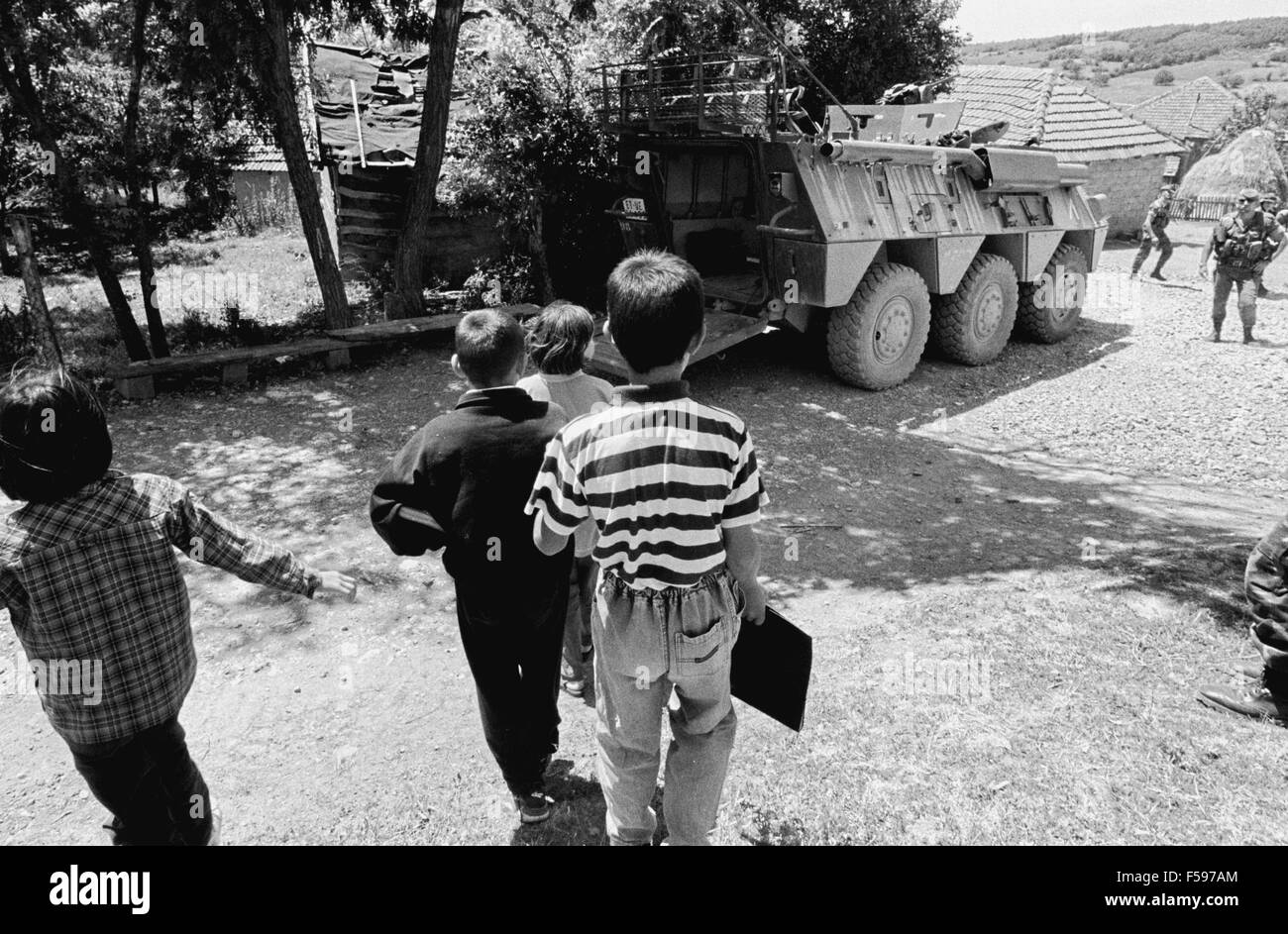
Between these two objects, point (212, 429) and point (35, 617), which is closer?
point (35, 617)

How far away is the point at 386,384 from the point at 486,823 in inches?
227

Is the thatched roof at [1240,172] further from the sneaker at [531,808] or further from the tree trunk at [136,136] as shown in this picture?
the sneaker at [531,808]

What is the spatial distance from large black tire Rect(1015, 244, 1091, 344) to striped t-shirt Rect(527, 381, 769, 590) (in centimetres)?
850

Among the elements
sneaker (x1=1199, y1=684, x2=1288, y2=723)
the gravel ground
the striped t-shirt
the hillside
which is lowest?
sneaker (x1=1199, y1=684, x2=1288, y2=723)

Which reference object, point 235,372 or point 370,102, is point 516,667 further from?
point 370,102

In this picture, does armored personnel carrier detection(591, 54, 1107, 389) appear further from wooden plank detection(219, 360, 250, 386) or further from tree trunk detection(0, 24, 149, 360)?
tree trunk detection(0, 24, 149, 360)

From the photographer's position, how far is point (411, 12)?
9.02 m

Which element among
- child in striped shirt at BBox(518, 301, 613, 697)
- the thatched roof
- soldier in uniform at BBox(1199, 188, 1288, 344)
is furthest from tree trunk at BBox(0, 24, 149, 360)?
the thatched roof

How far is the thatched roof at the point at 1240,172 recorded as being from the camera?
20.5 meters

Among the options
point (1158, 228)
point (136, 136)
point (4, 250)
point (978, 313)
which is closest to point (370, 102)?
point (136, 136)

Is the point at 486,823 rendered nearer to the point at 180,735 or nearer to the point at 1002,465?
the point at 180,735

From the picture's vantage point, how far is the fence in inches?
847

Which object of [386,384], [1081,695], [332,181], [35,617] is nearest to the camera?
[35,617]
